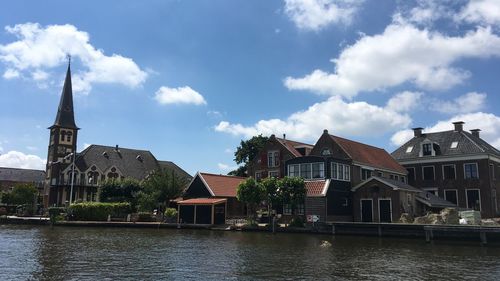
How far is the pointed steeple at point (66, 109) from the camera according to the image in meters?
92.5

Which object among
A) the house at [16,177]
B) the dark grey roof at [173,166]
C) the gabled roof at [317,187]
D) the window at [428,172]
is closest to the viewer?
the gabled roof at [317,187]

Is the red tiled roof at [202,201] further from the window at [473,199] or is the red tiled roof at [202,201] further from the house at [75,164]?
the house at [75,164]

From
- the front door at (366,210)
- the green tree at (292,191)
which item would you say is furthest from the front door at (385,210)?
the green tree at (292,191)

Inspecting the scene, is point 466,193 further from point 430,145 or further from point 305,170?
point 305,170

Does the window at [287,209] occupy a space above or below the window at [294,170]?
below

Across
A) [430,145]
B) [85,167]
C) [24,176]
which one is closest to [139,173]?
[85,167]

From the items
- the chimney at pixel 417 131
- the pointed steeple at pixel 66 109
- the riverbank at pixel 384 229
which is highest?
the pointed steeple at pixel 66 109

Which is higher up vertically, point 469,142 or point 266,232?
point 469,142

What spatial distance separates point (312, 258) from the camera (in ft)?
85.2

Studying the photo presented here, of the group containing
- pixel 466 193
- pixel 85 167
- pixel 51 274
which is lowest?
pixel 51 274

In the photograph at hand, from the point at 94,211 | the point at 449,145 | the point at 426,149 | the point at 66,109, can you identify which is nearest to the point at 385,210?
the point at 426,149

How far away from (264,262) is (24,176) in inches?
4611

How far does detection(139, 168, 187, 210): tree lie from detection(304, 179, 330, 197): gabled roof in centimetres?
2229

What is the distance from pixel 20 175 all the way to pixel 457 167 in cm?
10969
